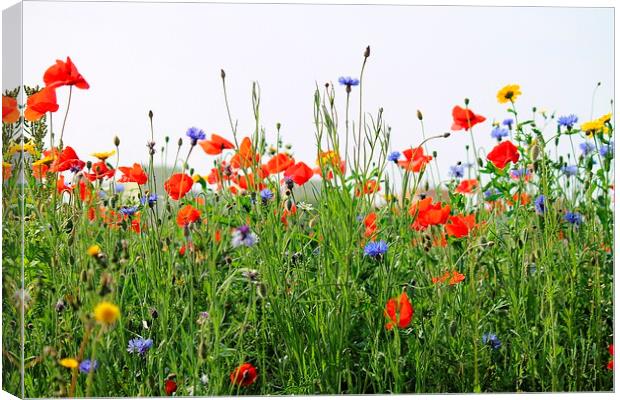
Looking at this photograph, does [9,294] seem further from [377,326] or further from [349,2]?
[349,2]

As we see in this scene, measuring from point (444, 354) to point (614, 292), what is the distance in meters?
0.65

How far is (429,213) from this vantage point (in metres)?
3.02

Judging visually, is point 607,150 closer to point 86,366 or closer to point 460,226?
point 460,226

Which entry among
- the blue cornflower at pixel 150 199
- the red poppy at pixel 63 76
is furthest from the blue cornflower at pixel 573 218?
the red poppy at pixel 63 76

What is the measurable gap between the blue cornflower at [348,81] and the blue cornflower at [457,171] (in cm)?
49

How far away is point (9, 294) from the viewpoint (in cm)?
293

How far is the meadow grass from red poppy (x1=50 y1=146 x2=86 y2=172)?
0.10ft

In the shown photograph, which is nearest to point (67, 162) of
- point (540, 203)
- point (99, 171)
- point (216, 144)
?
point (99, 171)

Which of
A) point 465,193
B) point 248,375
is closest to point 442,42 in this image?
point 465,193

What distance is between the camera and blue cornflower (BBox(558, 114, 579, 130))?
3.29m

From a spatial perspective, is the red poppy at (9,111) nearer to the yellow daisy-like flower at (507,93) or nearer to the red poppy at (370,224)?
the red poppy at (370,224)

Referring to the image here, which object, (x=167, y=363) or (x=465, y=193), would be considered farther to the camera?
(x=465, y=193)

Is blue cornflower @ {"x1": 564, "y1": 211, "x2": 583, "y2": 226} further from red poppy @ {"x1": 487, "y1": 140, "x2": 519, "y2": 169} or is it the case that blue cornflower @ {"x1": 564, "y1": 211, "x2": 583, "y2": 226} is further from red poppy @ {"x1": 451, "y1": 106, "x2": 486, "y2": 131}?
red poppy @ {"x1": 451, "y1": 106, "x2": 486, "y2": 131}

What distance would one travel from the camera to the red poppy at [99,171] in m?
3.04
